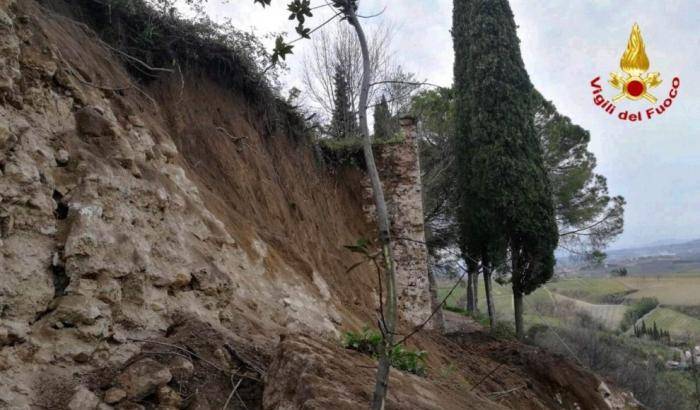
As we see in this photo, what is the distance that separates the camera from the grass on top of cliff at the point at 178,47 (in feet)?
18.4

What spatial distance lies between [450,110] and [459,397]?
16.9 m

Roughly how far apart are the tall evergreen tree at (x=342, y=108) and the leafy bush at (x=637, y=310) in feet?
70.1

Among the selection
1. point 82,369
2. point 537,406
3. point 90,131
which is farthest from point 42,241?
point 537,406

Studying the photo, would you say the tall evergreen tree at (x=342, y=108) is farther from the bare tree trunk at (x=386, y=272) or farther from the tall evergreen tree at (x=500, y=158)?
the bare tree trunk at (x=386, y=272)

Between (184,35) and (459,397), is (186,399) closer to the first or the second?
(459,397)

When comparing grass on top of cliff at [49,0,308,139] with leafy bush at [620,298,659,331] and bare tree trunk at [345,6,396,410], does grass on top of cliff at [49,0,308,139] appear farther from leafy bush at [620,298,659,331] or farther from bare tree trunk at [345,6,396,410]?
leafy bush at [620,298,659,331]

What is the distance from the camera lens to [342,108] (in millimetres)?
17891

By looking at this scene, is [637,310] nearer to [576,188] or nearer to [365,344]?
[576,188]

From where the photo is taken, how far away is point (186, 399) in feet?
9.09

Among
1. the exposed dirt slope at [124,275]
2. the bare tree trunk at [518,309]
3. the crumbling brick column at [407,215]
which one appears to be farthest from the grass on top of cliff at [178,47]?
the bare tree trunk at [518,309]

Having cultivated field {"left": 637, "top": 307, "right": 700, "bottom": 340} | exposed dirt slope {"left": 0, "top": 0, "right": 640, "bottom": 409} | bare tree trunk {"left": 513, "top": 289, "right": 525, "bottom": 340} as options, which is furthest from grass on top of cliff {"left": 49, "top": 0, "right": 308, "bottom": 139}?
cultivated field {"left": 637, "top": 307, "right": 700, "bottom": 340}

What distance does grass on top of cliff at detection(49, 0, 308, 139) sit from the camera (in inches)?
221

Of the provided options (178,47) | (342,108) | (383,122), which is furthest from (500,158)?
(178,47)

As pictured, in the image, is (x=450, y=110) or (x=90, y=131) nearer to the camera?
(x=90, y=131)
